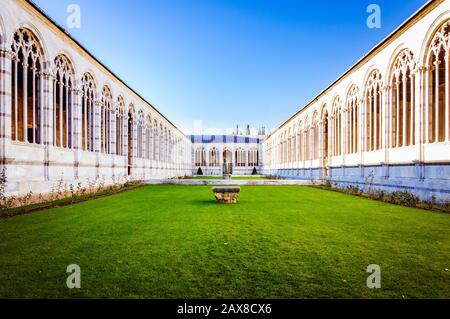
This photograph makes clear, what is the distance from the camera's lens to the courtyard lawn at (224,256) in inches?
169

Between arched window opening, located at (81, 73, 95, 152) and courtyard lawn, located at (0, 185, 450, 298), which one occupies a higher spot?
arched window opening, located at (81, 73, 95, 152)

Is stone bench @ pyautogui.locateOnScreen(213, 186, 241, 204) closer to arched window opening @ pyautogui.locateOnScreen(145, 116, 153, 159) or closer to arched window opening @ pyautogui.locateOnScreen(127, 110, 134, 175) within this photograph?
arched window opening @ pyautogui.locateOnScreen(127, 110, 134, 175)

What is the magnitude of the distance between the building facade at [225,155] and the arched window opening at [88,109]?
52574 mm

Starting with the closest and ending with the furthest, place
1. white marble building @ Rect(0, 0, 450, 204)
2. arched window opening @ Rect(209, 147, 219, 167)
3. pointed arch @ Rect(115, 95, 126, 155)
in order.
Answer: white marble building @ Rect(0, 0, 450, 204)
pointed arch @ Rect(115, 95, 126, 155)
arched window opening @ Rect(209, 147, 219, 167)

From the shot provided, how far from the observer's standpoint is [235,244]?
670 centimetres

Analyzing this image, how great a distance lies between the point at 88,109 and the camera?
2241 cm

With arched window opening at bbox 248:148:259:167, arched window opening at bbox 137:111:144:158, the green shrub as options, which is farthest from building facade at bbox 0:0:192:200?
arched window opening at bbox 248:148:259:167

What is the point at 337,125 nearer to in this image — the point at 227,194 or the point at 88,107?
the point at 227,194

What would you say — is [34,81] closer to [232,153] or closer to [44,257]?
[44,257]

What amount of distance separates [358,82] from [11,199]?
22.3 meters

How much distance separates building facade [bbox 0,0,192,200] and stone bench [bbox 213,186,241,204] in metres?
8.65

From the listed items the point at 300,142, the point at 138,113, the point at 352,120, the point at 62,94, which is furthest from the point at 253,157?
the point at 62,94

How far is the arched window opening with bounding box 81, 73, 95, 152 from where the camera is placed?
2075cm

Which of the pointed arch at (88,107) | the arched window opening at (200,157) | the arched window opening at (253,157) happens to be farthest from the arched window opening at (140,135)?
the arched window opening at (253,157)
